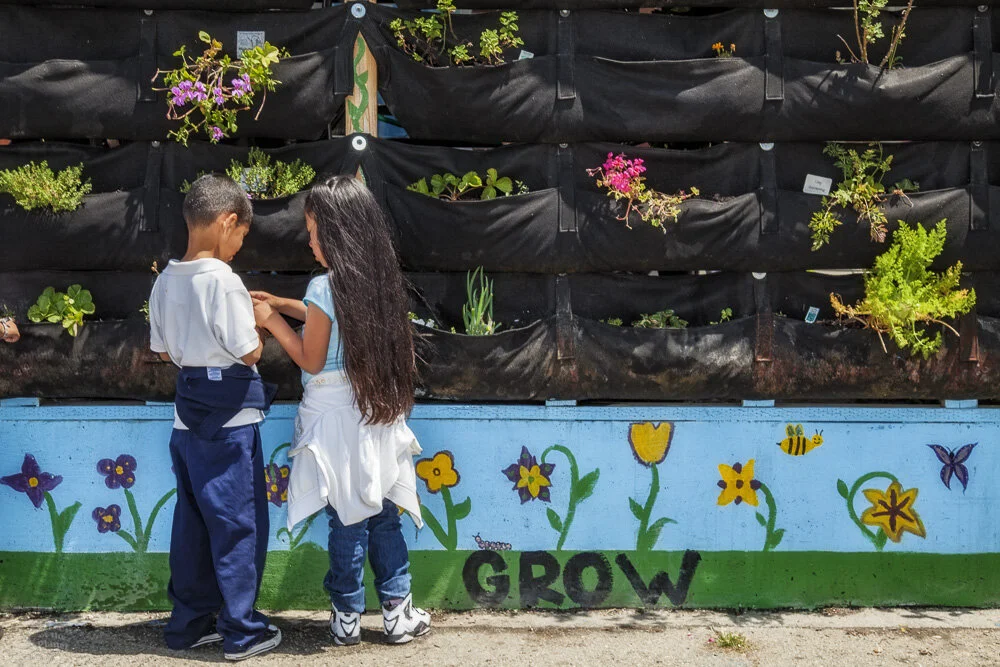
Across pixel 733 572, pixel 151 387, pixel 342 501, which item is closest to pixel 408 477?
pixel 342 501

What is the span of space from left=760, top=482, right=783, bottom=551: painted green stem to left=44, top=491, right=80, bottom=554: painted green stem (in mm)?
3368

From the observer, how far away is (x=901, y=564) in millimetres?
5090

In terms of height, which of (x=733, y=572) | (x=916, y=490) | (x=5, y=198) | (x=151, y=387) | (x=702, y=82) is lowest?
(x=733, y=572)

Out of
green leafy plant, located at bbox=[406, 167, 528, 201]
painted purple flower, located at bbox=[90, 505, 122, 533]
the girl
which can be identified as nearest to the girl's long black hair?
the girl

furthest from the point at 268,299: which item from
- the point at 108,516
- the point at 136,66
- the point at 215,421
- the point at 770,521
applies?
the point at 770,521

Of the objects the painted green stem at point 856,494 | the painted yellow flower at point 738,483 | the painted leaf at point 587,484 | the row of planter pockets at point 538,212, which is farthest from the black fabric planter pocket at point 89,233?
the painted green stem at point 856,494

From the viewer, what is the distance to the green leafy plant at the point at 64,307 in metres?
4.87

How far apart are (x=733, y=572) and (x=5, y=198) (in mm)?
3969

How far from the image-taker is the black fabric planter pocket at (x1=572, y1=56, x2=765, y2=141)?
4.85 m

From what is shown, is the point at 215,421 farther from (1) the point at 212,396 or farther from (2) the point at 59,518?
(2) the point at 59,518

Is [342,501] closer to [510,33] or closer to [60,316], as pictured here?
[60,316]

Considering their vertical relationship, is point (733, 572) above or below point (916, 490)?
below

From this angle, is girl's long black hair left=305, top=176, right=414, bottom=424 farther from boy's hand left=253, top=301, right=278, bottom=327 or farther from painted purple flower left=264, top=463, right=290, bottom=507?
painted purple flower left=264, top=463, right=290, bottom=507

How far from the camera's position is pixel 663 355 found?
4.90 m
